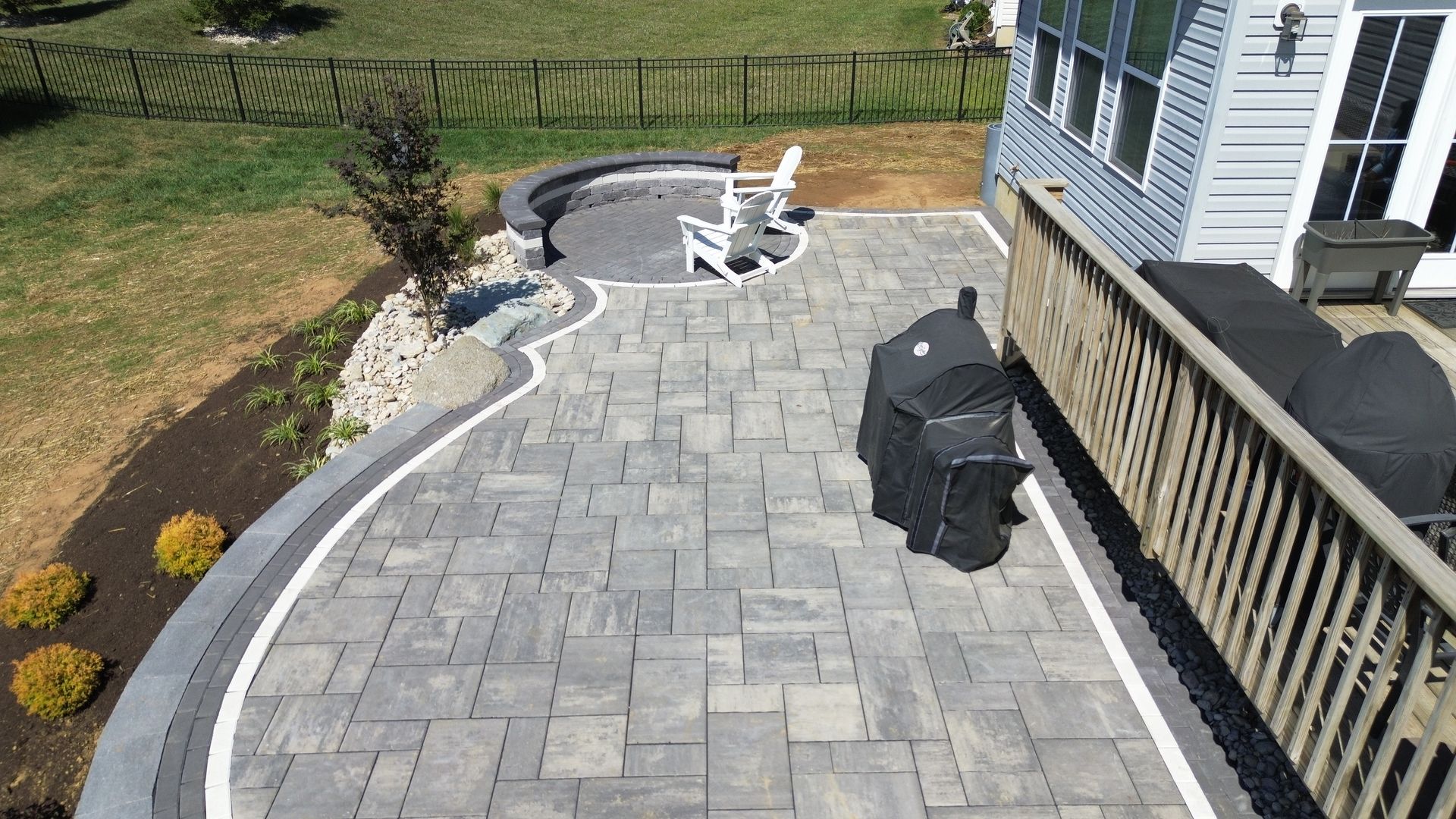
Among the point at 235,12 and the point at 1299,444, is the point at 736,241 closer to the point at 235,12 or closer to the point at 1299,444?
the point at 1299,444

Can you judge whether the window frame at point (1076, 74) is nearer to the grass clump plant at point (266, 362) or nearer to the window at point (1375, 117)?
the window at point (1375, 117)

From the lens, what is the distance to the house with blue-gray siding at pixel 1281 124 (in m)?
6.75

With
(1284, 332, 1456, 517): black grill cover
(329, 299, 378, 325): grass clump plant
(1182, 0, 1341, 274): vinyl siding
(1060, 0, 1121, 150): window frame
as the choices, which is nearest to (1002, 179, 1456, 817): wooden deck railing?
(1284, 332, 1456, 517): black grill cover

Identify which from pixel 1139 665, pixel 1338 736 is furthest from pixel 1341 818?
pixel 1139 665

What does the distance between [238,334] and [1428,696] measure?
1032 cm

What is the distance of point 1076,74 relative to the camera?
32.0ft

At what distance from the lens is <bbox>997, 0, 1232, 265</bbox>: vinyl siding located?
7324 mm

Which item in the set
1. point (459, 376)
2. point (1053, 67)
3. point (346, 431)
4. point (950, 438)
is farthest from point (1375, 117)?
point (346, 431)

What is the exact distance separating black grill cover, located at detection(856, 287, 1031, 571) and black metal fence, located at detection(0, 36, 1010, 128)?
12.2 meters

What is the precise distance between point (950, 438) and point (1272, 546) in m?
1.71

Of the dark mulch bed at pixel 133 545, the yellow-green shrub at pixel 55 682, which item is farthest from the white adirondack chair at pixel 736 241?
the yellow-green shrub at pixel 55 682

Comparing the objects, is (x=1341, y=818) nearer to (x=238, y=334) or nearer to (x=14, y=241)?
(x=238, y=334)

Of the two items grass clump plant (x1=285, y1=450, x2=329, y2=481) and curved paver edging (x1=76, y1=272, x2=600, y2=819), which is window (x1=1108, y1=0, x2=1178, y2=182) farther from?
grass clump plant (x1=285, y1=450, x2=329, y2=481)

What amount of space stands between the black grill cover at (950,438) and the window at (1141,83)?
10.8ft
